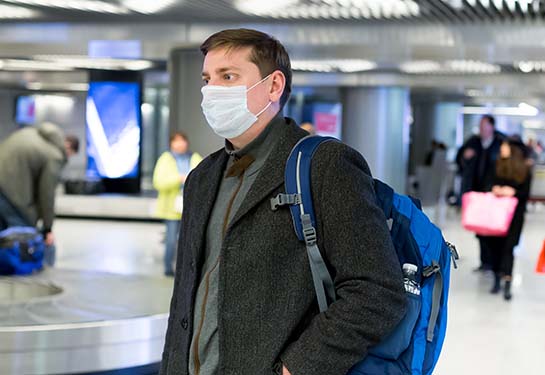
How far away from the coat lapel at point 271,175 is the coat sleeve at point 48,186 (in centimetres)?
594

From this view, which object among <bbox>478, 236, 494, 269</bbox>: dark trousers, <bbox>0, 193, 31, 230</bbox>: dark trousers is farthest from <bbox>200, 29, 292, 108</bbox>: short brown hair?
<bbox>478, 236, 494, 269</bbox>: dark trousers

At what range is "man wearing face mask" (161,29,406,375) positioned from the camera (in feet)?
7.31

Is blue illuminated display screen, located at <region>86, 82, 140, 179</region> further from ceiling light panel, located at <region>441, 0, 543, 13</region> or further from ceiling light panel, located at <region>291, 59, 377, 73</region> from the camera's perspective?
ceiling light panel, located at <region>441, 0, 543, 13</region>

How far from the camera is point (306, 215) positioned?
88.7 inches

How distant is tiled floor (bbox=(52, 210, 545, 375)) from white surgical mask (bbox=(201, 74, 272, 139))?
5250 mm

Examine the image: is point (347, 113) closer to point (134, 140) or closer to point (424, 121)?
point (134, 140)

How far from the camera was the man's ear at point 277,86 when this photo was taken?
2.46 meters

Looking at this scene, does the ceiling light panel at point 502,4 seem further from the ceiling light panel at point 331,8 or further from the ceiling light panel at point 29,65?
the ceiling light panel at point 29,65

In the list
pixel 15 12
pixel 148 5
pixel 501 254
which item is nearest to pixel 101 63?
pixel 15 12

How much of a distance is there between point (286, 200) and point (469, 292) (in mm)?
9839

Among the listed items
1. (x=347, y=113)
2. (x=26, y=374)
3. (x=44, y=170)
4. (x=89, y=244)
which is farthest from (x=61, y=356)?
(x=347, y=113)

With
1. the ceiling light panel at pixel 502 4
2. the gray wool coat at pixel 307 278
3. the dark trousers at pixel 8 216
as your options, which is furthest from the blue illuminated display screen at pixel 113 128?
the gray wool coat at pixel 307 278

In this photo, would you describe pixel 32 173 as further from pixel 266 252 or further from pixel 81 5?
pixel 266 252

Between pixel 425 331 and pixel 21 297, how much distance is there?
4195 millimetres
